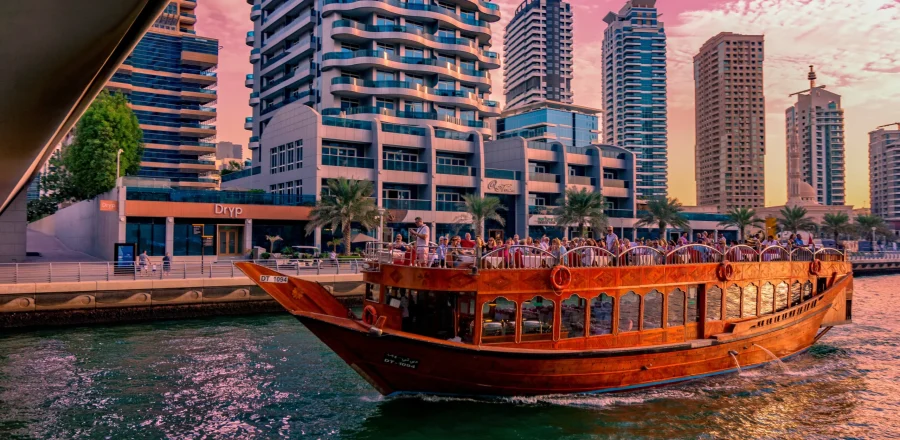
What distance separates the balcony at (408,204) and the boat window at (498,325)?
33.9 meters

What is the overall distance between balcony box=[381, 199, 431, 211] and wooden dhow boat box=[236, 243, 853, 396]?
3326cm

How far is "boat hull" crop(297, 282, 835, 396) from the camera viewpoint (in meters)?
13.4

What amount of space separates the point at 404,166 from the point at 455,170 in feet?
16.9

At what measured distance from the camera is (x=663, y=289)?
1582 cm

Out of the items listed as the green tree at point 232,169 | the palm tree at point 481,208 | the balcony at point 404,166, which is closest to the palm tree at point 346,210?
the palm tree at point 481,208

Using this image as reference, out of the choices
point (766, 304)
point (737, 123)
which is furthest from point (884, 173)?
point (766, 304)

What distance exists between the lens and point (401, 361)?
13.5m

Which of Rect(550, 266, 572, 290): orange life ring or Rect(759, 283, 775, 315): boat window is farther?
Rect(759, 283, 775, 315): boat window

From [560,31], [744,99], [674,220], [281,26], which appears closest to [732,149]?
[744,99]

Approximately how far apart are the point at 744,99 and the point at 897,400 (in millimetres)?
158961

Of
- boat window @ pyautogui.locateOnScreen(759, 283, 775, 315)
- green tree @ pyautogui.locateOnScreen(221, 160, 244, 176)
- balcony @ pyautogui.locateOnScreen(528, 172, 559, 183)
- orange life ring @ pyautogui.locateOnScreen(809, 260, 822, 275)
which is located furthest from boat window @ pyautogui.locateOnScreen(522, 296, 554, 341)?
green tree @ pyautogui.locateOnScreen(221, 160, 244, 176)

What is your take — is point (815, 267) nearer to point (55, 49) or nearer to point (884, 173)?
point (55, 49)

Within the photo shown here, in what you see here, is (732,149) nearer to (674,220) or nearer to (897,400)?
(674,220)

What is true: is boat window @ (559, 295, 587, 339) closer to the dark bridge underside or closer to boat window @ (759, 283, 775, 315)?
boat window @ (759, 283, 775, 315)
